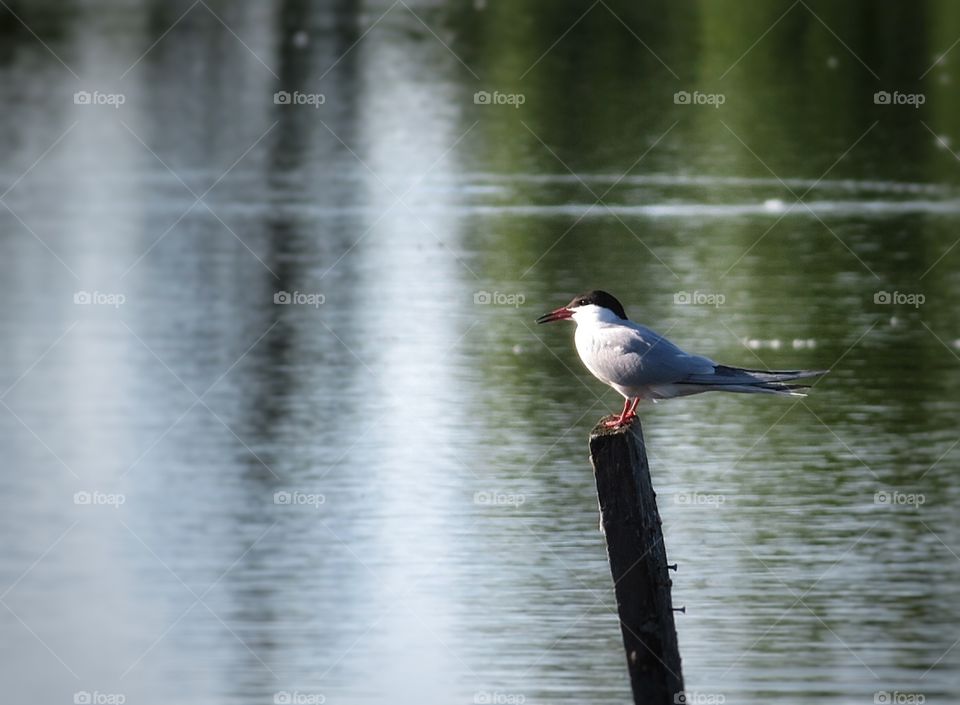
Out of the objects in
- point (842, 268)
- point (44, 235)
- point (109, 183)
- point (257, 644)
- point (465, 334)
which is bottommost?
point (257, 644)

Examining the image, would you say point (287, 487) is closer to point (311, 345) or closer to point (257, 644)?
point (257, 644)

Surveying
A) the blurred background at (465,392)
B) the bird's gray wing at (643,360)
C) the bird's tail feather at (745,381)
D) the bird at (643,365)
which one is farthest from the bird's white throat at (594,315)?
the blurred background at (465,392)

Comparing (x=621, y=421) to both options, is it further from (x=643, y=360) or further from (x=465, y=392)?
(x=465, y=392)

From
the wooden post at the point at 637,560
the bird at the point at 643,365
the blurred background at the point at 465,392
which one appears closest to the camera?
the wooden post at the point at 637,560

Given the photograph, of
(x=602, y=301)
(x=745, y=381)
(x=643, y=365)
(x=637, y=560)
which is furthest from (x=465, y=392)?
(x=637, y=560)

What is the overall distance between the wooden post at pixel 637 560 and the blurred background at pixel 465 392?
9.43 ft

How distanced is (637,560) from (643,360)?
101cm

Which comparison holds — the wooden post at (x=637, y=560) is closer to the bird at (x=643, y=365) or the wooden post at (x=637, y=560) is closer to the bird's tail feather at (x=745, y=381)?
the bird at (x=643, y=365)

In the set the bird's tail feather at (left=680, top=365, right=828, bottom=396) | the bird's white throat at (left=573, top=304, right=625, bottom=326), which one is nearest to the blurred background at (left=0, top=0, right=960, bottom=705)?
the bird's white throat at (left=573, top=304, right=625, bottom=326)

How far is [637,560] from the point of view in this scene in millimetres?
7367

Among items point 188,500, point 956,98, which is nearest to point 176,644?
point 188,500

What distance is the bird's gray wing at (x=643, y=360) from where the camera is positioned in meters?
7.93

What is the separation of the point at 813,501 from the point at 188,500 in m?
4.73

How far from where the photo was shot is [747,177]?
2770cm
